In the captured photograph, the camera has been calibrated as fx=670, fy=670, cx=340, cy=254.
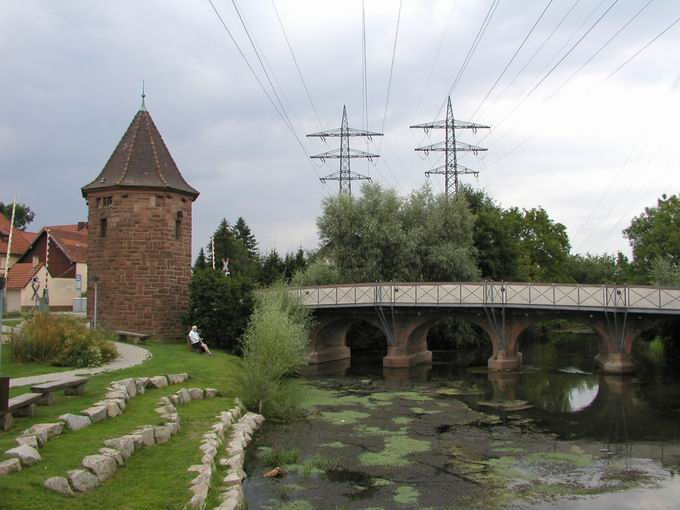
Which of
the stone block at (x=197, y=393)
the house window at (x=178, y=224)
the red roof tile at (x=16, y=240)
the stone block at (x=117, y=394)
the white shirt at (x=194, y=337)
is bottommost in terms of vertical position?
the stone block at (x=197, y=393)

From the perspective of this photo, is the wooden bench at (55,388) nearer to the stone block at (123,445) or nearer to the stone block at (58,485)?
the stone block at (123,445)

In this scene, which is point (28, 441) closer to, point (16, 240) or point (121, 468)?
point (121, 468)

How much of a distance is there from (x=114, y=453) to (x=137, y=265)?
20714 millimetres

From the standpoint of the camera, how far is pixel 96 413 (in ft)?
41.6

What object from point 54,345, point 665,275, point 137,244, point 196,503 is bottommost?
point 196,503

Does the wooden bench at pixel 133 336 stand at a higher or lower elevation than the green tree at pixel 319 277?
lower

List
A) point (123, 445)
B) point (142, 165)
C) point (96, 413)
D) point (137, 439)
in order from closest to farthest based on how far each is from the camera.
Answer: point (123, 445) < point (137, 439) < point (96, 413) < point (142, 165)

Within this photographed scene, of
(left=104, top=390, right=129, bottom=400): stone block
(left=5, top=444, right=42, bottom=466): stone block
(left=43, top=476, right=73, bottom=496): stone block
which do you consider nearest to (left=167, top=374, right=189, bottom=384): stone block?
(left=104, top=390, right=129, bottom=400): stone block

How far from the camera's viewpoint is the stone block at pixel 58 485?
8.84m

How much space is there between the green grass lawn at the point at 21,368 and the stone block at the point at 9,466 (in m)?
9.00

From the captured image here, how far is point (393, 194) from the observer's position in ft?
143

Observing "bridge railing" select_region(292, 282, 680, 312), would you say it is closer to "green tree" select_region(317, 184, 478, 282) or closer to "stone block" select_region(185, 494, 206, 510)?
"green tree" select_region(317, 184, 478, 282)

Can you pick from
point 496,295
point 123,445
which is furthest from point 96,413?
point 496,295

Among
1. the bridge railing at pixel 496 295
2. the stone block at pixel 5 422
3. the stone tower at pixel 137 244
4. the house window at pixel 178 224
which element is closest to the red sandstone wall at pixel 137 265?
the stone tower at pixel 137 244
